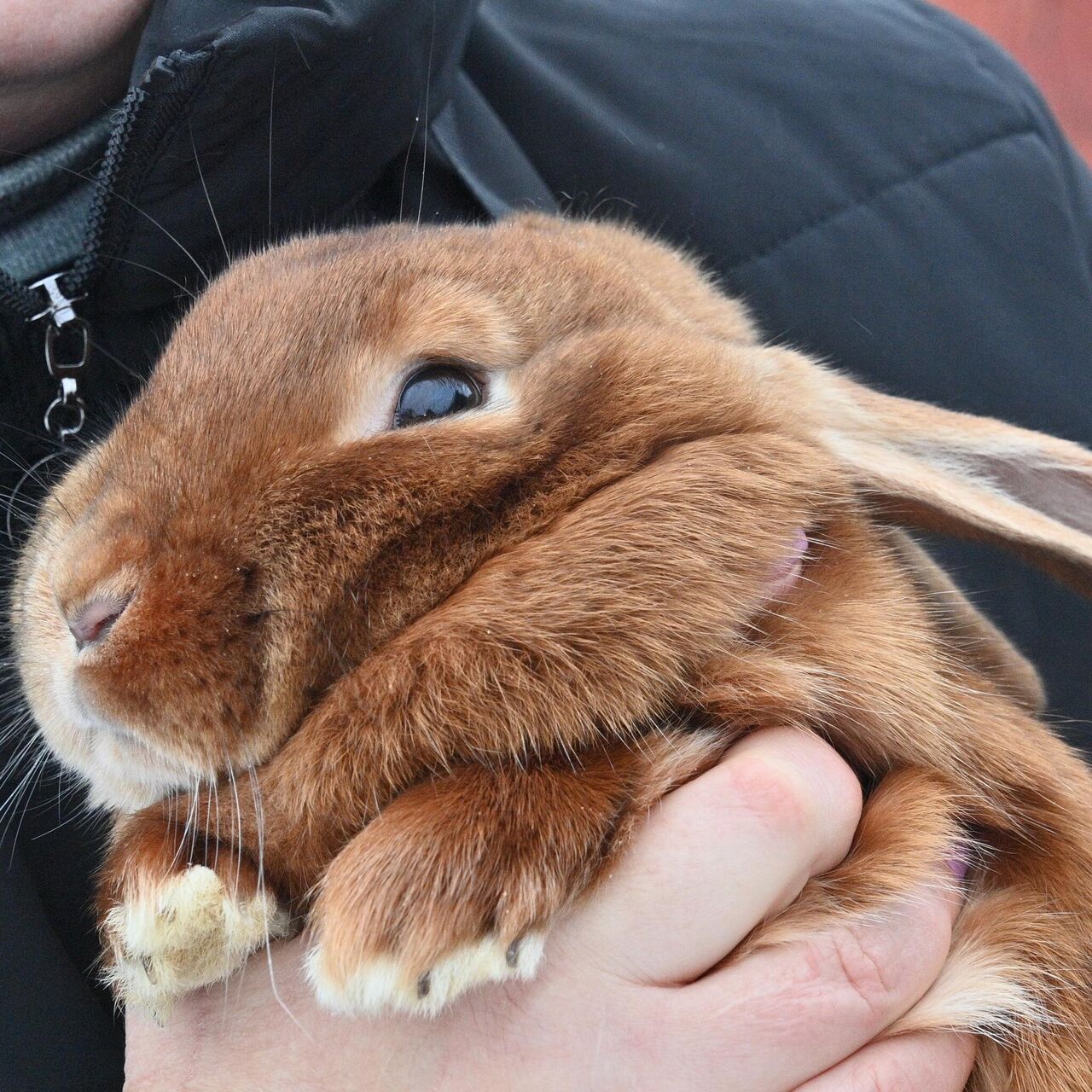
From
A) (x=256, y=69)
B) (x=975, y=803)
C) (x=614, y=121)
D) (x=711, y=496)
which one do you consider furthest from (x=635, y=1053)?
(x=614, y=121)

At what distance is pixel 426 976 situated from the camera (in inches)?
43.6

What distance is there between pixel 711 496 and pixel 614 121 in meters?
1.28

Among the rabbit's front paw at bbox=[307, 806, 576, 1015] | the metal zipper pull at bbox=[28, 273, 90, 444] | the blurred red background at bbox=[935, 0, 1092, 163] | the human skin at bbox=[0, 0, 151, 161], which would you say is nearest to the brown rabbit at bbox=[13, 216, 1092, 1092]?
the rabbit's front paw at bbox=[307, 806, 576, 1015]

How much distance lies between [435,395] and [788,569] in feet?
1.70

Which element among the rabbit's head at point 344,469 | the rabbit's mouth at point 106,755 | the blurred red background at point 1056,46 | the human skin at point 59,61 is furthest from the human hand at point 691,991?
the blurred red background at point 1056,46

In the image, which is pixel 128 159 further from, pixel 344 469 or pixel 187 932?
pixel 187 932

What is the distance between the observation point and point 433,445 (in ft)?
4.18

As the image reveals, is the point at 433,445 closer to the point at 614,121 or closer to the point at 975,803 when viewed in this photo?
the point at 975,803

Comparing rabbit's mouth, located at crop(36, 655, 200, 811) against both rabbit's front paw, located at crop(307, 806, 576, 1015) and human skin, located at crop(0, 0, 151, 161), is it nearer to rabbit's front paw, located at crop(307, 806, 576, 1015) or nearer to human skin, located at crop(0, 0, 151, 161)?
rabbit's front paw, located at crop(307, 806, 576, 1015)

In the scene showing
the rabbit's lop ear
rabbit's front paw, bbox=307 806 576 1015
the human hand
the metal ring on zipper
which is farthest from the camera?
the metal ring on zipper

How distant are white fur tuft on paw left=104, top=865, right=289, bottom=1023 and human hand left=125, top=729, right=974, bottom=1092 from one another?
93 mm

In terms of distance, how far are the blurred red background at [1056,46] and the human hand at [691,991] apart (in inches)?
195

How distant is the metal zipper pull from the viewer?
63.3 inches

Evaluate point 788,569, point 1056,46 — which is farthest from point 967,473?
point 1056,46
